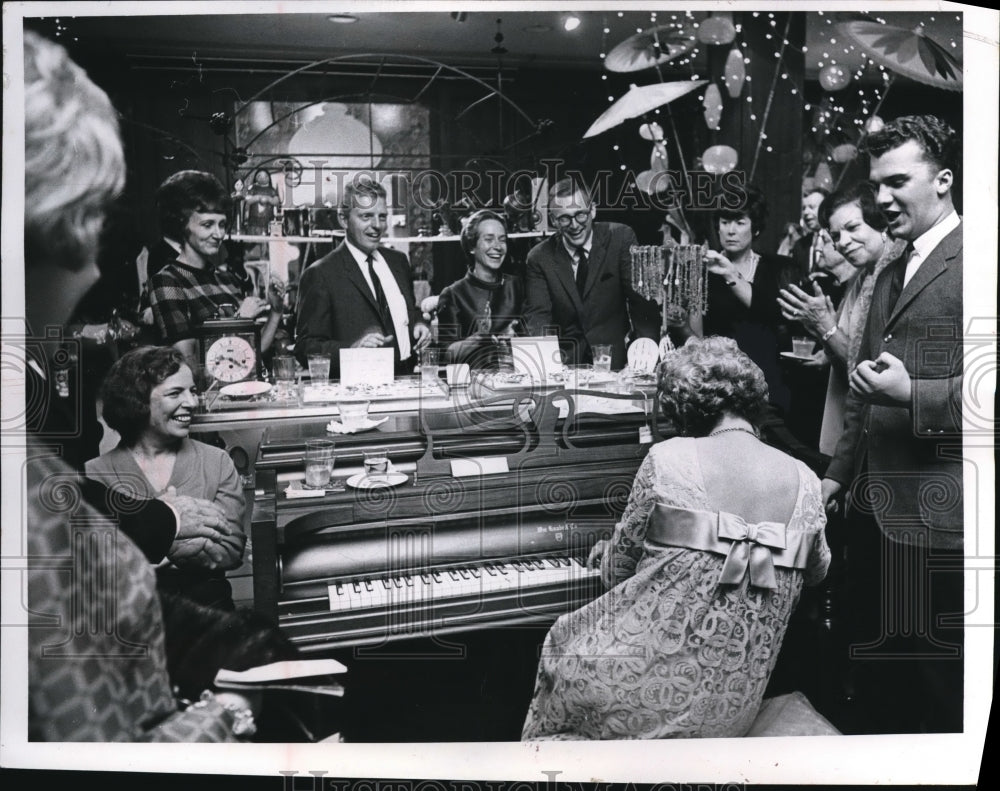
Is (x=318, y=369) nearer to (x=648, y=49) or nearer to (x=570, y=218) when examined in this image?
(x=570, y=218)

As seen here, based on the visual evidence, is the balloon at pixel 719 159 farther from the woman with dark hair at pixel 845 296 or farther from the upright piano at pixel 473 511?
the upright piano at pixel 473 511

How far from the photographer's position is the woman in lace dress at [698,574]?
3.03 metres

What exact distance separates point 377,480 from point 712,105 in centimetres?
183

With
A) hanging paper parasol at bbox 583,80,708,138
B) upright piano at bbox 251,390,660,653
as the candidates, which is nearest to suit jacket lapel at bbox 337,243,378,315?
upright piano at bbox 251,390,660,653

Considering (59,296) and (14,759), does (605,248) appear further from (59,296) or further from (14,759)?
(14,759)

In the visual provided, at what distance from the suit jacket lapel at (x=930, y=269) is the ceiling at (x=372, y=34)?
4.43 ft

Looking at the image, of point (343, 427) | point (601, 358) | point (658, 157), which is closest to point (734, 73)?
point (658, 157)

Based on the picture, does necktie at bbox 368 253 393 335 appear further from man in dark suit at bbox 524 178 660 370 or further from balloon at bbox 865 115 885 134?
balloon at bbox 865 115 885 134

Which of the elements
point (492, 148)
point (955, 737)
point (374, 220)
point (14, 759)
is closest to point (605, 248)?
point (492, 148)

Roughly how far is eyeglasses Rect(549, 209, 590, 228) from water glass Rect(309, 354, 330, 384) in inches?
38.4

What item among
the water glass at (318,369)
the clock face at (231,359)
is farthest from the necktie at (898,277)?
the clock face at (231,359)

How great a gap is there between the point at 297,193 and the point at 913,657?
289 centimetres

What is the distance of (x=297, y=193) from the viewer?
335 centimetres

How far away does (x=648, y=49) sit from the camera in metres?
3.39
